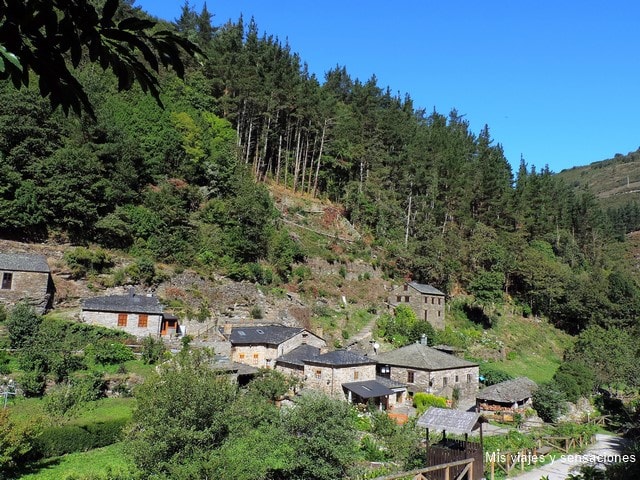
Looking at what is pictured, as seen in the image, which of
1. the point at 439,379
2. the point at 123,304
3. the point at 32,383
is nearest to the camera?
the point at 32,383

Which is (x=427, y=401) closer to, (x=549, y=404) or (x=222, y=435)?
(x=549, y=404)

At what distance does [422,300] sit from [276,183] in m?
23.8

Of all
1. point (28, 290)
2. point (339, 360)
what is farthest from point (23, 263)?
point (339, 360)

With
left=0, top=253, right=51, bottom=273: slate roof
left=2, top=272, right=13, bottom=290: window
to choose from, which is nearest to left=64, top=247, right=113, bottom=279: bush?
left=0, top=253, right=51, bottom=273: slate roof

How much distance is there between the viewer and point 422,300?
169 ft

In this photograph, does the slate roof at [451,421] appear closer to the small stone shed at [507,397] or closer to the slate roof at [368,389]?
→ the slate roof at [368,389]

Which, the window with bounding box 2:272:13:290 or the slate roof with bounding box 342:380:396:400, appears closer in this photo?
the slate roof with bounding box 342:380:396:400

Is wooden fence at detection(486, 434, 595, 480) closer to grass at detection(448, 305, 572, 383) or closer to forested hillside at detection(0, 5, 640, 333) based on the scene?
grass at detection(448, 305, 572, 383)

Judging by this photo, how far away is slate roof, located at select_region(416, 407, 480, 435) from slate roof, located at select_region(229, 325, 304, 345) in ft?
56.3

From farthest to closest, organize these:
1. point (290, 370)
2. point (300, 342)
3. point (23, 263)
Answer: point (300, 342) < point (290, 370) < point (23, 263)

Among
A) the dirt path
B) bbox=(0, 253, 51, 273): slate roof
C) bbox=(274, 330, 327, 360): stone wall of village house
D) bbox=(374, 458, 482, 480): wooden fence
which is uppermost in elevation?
bbox=(0, 253, 51, 273): slate roof

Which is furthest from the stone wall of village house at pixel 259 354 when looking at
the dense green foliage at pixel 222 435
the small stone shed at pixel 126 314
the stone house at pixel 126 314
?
the dense green foliage at pixel 222 435

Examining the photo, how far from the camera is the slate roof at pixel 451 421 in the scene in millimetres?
19312

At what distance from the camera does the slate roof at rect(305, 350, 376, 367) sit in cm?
3362
